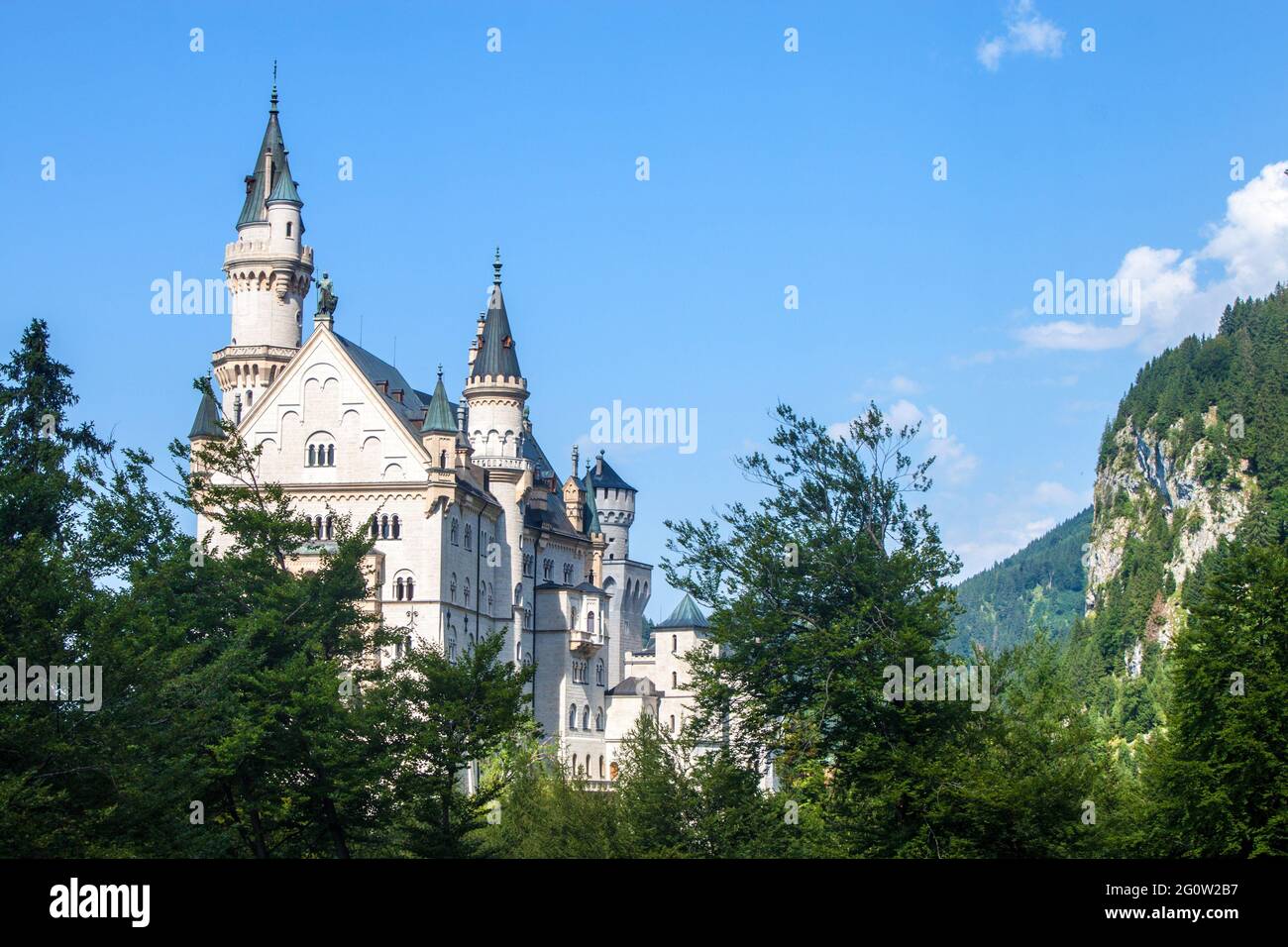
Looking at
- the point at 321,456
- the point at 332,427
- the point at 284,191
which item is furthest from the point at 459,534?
the point at 284,191

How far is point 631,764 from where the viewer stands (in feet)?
254

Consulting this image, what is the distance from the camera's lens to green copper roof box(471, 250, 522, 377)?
4654 inches

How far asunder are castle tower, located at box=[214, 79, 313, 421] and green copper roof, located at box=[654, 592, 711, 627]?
36578 mm

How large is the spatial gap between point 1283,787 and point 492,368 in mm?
75210

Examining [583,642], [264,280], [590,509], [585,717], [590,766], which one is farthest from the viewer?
[590,509]

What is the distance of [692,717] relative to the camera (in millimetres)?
59281

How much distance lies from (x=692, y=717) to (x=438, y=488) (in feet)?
164

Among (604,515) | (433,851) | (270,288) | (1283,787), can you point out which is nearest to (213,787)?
(433,851)

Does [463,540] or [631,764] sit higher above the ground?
[463,540]

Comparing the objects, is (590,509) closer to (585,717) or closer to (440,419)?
(585,717)

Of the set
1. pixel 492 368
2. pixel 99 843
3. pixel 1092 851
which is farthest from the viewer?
pixel 492 368

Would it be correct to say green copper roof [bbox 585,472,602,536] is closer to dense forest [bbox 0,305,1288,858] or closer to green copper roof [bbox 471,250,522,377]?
green copper roof [bbox 471,250,522,377]
